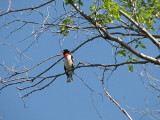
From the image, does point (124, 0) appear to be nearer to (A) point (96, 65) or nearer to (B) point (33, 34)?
(A) point (96, 65)

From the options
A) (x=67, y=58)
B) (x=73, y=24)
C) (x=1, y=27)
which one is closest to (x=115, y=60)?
(x=73, y=24)

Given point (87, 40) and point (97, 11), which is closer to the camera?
point (97, 11)

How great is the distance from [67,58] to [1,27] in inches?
140

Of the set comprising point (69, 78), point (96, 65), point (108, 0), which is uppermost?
point (69, 78)

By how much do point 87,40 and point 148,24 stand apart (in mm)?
808

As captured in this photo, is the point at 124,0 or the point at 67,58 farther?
the point at 67,58

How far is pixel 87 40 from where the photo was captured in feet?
14.0

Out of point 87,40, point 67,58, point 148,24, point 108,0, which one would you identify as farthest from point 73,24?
point 67,58

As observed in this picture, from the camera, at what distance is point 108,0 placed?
3.80m

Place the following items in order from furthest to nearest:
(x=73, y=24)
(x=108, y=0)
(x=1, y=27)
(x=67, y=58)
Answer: (x=67, y=58) → (x=73, y=24) → (x=1, y=27) → (x=108, y=0)

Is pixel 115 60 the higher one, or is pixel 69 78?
pixel 69 78

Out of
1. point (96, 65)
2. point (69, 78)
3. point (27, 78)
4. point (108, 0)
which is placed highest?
point (69, 78)

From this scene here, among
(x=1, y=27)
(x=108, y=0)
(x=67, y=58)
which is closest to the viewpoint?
(x=108, y=0)

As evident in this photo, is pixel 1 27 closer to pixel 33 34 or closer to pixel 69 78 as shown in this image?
pixel 33 34
